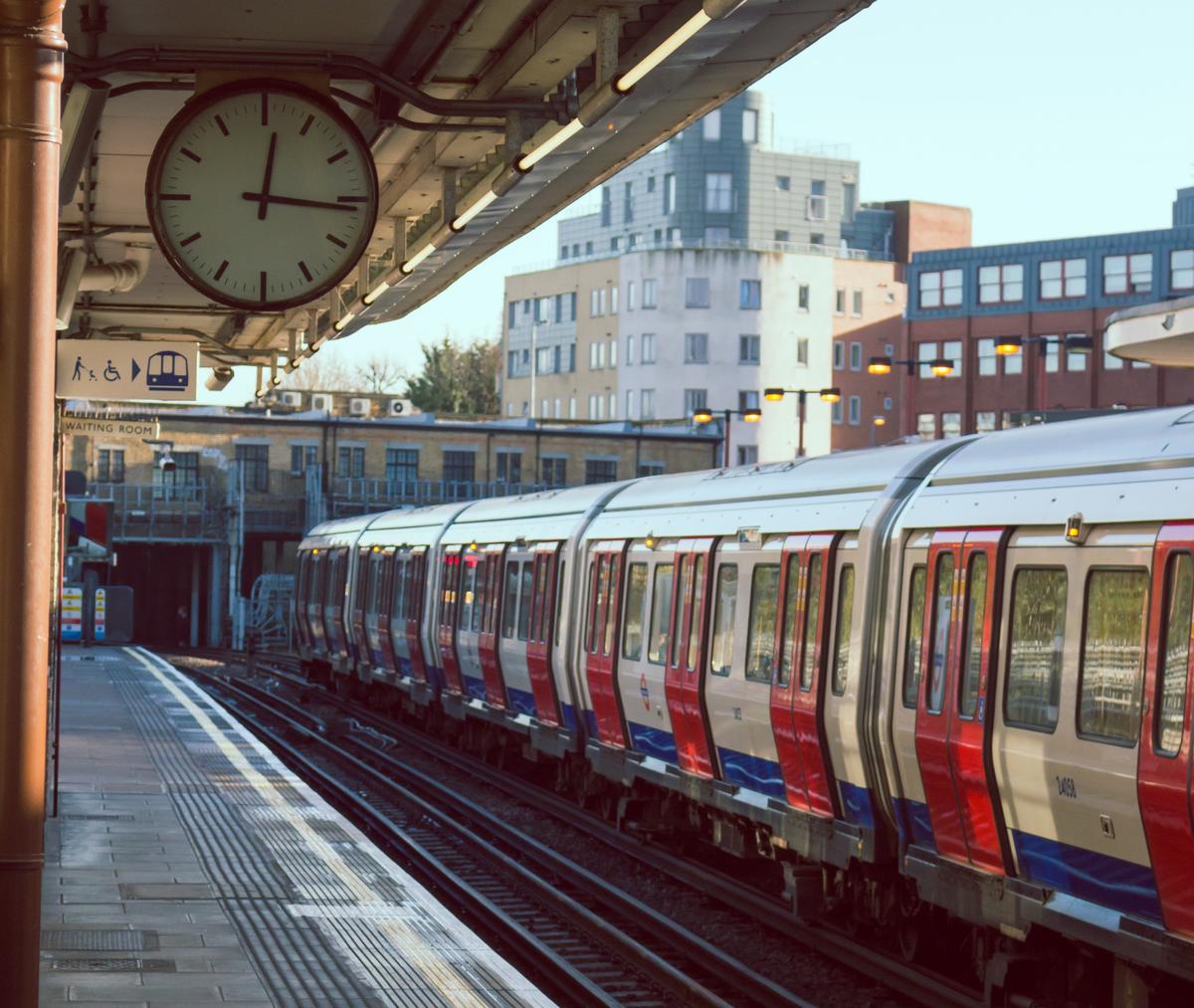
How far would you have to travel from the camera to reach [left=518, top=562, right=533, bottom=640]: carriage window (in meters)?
24.8

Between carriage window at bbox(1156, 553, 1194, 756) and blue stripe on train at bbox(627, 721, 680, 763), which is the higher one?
carriage window at bbox(1156, 553, 1194, 756)

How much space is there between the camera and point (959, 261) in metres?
79.0

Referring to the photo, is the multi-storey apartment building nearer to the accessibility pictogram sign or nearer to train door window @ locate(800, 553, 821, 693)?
train door window @ locate(800, 553, 821, 693)

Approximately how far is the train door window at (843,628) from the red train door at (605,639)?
6.34 meters

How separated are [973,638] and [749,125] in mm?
102136

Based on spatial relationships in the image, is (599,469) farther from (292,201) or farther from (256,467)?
(292,201)

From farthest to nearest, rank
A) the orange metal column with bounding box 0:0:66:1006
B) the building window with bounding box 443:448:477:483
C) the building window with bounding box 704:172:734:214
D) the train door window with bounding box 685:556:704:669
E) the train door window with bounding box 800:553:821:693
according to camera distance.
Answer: the building window with bounding box 704:172:734:214 < the building window with bounding box 443:448:477:483 < the train door window with bounding box 685:556:704:669 < the train door window with bounding box 800:553:821:693 < the orange metal column with bounding box 0:0:66:1006

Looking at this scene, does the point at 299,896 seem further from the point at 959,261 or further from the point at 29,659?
the point at 959,261

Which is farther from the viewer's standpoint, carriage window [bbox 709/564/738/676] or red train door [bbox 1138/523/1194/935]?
carriage window [bbox 709/564/738/676]

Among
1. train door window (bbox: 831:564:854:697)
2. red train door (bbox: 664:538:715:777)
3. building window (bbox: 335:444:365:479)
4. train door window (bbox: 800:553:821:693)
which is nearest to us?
train door window (bbox: 831:564:854:697)

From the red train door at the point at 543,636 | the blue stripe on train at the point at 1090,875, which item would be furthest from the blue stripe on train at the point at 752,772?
the red train door at the point at 543,636

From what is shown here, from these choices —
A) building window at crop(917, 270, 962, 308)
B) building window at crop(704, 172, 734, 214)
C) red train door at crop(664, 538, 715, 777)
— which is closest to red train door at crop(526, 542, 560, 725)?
red train door at crop(664, 538, 715, 777)

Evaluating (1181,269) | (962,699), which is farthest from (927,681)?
(1181,269)

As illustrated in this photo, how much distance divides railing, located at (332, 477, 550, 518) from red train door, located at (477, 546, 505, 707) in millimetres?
42159
